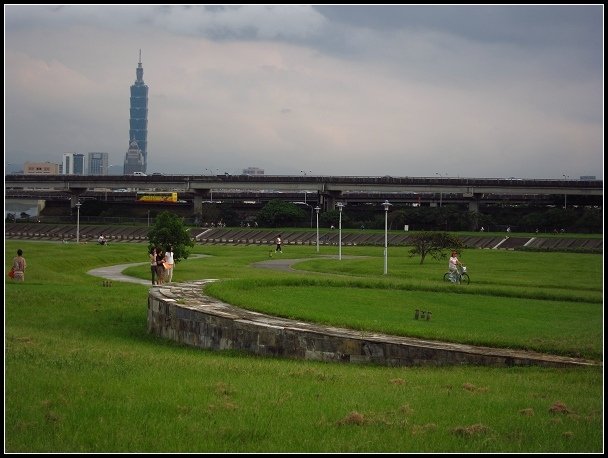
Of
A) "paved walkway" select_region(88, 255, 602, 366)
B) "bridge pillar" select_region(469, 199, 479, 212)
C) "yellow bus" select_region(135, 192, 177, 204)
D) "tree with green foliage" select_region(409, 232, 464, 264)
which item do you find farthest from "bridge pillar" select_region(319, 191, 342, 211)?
"paved walkway" select_region(88, 255, 602, 366)

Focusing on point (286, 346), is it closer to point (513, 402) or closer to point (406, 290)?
point (513, 402)

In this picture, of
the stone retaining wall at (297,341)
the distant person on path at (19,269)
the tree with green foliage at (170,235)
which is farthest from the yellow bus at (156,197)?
the stone retaining wall at (297,341)

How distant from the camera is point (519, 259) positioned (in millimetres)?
43344

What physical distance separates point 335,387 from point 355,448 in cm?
281

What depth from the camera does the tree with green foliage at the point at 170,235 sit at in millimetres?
38062

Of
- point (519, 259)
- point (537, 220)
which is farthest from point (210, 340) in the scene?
point (537, 220)

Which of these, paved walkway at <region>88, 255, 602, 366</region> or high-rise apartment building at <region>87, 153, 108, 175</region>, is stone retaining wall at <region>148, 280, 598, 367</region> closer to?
paved walkway at <region>88, 255, 602, 366</region>

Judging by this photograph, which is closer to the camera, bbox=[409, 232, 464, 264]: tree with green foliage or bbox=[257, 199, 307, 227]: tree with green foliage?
Result: bbox=[409, 232, 464, 264]: tree with green foliage

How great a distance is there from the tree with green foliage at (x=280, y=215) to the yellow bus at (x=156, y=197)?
1739 centimetres

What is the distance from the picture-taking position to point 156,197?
354ft

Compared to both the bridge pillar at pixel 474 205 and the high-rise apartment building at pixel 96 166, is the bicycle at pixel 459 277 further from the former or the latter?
the high-rise apartment building at pixel 96 166

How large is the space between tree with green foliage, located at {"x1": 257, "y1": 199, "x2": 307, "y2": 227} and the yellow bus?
17394 mm

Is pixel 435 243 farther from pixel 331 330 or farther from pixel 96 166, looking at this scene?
pixel 96 166

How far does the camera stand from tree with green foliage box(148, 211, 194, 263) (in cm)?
3806
